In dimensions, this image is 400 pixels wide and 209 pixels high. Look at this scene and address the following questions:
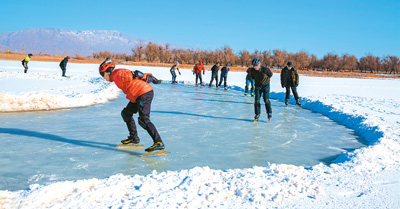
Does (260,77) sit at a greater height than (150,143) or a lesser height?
greater

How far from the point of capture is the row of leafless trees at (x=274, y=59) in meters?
76.8

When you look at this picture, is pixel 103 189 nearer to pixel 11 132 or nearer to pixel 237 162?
pixel 237 162

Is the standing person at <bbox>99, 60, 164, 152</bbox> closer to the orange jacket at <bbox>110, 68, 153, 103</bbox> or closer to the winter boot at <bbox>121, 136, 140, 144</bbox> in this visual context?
the orange jacket at <bbox>110, 68, 153, 103</bbox>

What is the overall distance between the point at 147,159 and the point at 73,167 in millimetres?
900

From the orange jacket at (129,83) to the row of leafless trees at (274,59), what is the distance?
7193cm

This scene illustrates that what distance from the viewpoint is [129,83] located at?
14.3 feet

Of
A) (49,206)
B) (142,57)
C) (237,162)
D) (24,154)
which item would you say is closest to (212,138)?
(237,162)

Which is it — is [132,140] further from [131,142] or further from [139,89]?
[139,89]

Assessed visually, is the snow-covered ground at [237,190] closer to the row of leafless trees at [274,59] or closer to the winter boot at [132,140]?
the winter boot at [132,140]

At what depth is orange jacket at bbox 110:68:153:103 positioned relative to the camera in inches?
169

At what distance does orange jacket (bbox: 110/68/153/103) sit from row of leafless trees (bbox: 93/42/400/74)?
236 ft

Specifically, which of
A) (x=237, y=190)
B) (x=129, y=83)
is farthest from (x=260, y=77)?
(x=237, y=190)

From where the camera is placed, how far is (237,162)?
421 cm

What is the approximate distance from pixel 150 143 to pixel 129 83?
44.4 inches
